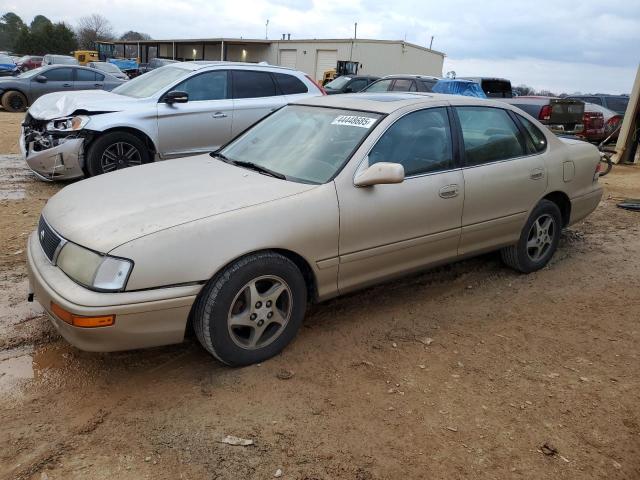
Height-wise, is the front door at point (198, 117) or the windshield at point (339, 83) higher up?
the windshield at point (339, 83)

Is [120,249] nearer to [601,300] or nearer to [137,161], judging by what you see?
[601,300]

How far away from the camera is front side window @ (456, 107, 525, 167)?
4158 mm

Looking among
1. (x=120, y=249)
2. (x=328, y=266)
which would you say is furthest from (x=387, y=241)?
(x=120, y=249)

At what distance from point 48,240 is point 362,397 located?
6.57 ft

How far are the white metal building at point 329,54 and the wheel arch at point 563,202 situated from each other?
101 feet

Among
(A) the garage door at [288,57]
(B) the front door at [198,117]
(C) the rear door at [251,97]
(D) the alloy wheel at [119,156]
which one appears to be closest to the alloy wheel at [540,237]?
(C) the rear door at [251,97]

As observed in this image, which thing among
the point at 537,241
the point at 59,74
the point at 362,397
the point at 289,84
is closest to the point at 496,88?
the point at 289,84

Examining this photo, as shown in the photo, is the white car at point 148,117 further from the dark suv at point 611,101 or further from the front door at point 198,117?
the dark suv at point 611,101

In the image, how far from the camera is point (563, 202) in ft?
16.2

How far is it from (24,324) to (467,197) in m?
3.18

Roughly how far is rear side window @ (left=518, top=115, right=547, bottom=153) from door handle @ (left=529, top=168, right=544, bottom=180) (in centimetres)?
20

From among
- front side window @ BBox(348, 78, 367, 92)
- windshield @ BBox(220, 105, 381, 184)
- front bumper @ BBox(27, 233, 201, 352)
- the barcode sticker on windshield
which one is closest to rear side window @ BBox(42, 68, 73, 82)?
front side window @ BBox(348, 78, 367, 92)

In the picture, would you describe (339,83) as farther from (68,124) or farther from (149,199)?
(149,199)

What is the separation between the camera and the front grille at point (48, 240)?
3041 millimetres
